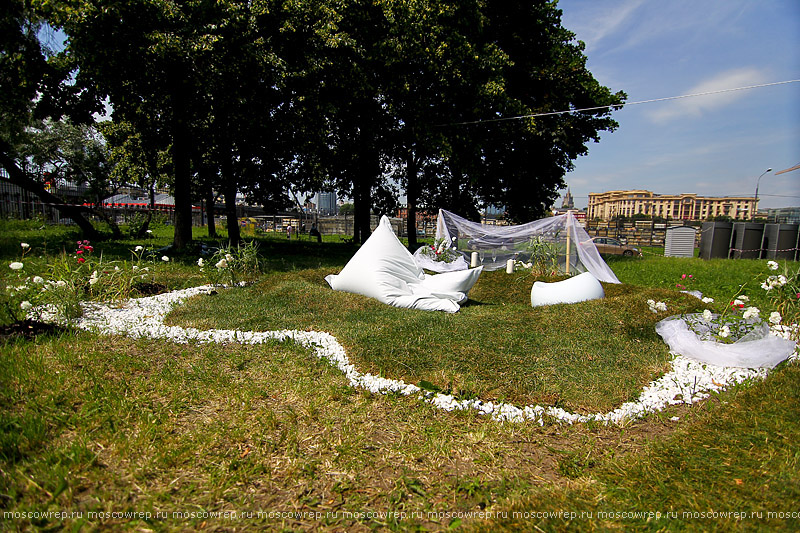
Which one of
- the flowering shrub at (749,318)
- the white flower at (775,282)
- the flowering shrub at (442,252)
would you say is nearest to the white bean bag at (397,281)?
the flowering shrub at (749,318)

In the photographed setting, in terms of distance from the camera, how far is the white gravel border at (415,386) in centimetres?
270

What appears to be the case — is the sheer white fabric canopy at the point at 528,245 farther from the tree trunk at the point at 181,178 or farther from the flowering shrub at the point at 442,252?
the tree trunk at the point at 181,178

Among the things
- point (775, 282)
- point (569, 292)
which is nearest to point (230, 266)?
point (569, 292)

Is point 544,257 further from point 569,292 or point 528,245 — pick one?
point 569,292

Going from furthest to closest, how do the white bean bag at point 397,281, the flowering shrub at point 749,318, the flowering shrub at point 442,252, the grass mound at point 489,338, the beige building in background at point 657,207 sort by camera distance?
1. the beige building in background at point 657,207
2. the flowering shrub at point 442,252
3. the white bean bag at point 397,281
4. the flowering shrub at point 749,318
5. the grass mound at point 489,338

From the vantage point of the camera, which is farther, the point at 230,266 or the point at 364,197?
the point at 364,197

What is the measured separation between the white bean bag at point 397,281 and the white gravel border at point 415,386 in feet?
5.60

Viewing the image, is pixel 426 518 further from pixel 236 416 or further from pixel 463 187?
pixel 463 187

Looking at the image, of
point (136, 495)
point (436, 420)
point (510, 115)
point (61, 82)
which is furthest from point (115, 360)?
point (510, 115)

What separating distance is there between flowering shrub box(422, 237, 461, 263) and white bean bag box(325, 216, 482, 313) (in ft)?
12.4

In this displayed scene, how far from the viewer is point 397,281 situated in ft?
20.0

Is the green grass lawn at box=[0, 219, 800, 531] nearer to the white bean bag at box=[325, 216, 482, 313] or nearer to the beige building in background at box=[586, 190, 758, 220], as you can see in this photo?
the white bean bag at box=[325, 216, 482, 313]

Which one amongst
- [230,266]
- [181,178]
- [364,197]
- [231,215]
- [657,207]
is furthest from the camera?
[657,207]

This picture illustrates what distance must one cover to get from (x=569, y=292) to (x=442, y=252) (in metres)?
4.80
